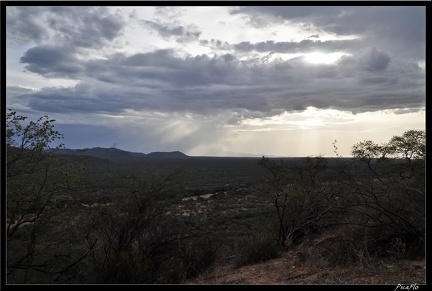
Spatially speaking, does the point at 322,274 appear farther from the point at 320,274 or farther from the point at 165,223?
the point at 165,223

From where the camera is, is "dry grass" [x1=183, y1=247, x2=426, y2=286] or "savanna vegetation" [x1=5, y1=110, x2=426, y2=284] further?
"savanna vegetation" [x1=5, y1=110, x2=426, y2=284]

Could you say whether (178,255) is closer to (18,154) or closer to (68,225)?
(68,225)

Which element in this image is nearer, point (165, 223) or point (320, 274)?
point (320, 274)

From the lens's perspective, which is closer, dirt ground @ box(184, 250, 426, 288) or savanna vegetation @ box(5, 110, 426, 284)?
dirt ground @ box(184, 250, 426, 288)

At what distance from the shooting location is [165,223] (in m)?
11.5

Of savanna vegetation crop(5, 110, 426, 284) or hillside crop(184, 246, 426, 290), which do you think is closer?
hillside crop(184, 246, 426, 290)

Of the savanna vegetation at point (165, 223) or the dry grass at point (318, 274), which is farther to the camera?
the savanna vegetation at point (165, 223)

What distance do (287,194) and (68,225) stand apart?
7751 mm

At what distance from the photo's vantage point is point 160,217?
11.5 metres

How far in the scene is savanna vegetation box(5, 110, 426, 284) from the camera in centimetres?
849

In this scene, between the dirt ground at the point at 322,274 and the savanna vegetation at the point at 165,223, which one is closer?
the dirt ground at the point at 322,274

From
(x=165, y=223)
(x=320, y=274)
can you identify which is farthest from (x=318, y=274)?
(x=165, y=223)

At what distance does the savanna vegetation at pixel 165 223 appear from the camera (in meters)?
8.49
